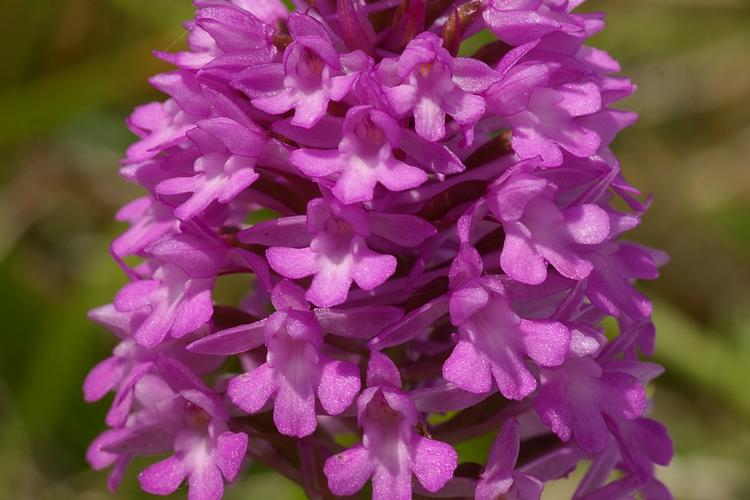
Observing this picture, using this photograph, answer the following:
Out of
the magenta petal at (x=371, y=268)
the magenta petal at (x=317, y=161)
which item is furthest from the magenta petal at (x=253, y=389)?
the magenta petal at (x=317, y=161)

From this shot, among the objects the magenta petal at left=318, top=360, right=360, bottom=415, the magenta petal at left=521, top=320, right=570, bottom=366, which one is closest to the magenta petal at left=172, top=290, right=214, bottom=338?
the magenta petal at left=318, top=360, right=360, bottom=415

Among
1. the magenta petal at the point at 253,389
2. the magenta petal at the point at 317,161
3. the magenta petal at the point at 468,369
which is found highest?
the magenta petal at the point at 317,161

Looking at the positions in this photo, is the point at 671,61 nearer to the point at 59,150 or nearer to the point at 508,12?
the point at 59,150

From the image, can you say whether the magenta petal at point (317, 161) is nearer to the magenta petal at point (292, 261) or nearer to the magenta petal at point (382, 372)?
the magenta petal at point (292, 261)

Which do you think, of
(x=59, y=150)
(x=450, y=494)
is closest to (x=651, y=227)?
(x=59, y=150)

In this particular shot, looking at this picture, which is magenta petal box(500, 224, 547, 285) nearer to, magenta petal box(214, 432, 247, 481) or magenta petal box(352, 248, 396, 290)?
magenta petal box(352, 248, 396, 290)

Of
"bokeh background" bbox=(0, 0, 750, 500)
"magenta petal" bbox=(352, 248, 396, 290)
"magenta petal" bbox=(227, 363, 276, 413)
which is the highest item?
"magenta petal" bbox=(352, 248, 396, 290)
